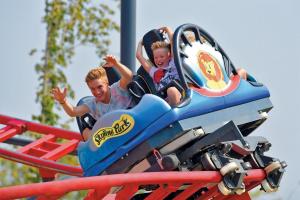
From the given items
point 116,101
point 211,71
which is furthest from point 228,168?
point 116,101

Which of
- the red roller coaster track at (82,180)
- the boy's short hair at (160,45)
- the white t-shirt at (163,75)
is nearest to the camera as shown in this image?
the red roller coaster track at (82,180)

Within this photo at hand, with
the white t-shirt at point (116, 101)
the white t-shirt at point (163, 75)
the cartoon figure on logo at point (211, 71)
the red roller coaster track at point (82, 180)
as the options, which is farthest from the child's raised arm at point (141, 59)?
the red roller coaster track at point (82, 180)

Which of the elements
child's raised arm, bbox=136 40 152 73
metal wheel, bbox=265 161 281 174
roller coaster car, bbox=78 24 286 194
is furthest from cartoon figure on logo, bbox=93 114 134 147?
metal wheel, bbox=265 161 281 174

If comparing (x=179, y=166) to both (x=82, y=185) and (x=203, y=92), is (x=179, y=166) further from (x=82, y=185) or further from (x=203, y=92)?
(x=82, y=185)

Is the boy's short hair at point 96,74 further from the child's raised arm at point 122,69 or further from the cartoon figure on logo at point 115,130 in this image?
the cartoon figure on logo at point 115,130

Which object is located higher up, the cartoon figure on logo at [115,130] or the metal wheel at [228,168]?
the cartoon figure on logo at [115,130]

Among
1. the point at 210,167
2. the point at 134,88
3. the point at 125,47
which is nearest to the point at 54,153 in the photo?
the point at 125,47

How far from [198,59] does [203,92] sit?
21 cm

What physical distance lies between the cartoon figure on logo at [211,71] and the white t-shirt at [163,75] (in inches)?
5.8

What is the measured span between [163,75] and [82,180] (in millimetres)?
1040

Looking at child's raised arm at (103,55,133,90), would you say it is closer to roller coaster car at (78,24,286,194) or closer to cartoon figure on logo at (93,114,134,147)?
roller coaster car at (78,24,286,194)

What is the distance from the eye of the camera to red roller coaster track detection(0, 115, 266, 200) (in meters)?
4.30

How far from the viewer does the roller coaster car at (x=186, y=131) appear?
4957mm

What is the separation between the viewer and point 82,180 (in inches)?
174
